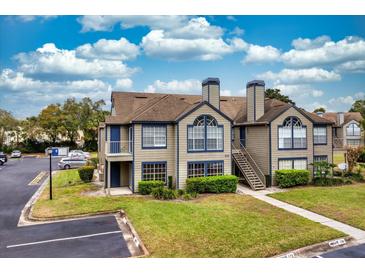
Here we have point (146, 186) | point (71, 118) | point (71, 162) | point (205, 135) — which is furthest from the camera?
point (71, 118)

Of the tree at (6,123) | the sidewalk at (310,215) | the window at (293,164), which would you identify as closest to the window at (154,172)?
the sidewalk at (310,215)

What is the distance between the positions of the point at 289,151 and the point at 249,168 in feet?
8.41

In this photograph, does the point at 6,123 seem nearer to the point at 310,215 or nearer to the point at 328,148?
the point at 328,148

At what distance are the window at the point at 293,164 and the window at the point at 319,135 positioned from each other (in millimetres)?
1675

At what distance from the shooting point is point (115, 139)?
1786cm

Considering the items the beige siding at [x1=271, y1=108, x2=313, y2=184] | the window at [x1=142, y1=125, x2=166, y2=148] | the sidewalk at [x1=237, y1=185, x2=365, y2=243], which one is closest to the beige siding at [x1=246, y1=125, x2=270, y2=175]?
the beige siding at [x1=271, y1=108, x2=313, y2=184]

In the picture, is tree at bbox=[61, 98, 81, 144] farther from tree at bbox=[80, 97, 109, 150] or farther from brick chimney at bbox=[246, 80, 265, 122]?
brick chimney at bbox=[246, 80, 265, 122]

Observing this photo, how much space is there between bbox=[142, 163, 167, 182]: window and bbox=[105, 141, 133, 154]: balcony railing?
1487 mm

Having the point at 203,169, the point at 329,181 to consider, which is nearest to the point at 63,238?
the point at 203,169

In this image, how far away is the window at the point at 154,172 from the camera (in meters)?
16.7

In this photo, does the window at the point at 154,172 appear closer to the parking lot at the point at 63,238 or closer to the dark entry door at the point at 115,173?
the dark entry door at the point at 115,173

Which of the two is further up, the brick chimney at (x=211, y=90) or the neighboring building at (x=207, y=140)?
the brick chimney at (x=211, y=90)

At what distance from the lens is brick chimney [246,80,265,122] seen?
19.3 meters
